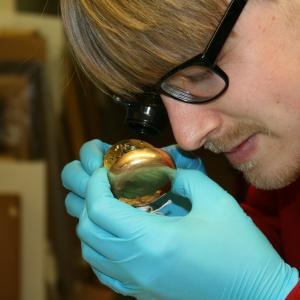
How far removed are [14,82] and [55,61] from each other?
36cm

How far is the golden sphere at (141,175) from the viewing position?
0.86m

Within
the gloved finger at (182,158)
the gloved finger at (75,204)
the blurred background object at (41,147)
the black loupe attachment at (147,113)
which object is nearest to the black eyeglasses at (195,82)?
the black loupe attachment at (147,113)

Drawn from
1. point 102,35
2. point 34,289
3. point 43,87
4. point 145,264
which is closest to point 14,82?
point 43,87

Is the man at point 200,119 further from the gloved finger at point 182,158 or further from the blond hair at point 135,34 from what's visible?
the gloved finger at point 182,158

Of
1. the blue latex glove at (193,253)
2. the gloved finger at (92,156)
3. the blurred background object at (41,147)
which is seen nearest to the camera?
the blue latex glove at (193,253)

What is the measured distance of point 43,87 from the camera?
8.23 feet

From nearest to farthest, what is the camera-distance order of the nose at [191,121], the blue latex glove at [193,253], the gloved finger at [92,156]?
the blue latex glove at [193,253] < the nose at [191,121] < the gloved finger at [92,156]

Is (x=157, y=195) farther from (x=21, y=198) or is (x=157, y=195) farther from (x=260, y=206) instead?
(x=21, y=198)

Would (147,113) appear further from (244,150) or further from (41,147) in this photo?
(41,147)

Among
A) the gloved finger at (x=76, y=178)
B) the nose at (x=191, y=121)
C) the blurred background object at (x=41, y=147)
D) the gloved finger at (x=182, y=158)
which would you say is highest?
the nose at (x=191, y=121)

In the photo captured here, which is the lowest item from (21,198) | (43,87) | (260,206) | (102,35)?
(21,198)

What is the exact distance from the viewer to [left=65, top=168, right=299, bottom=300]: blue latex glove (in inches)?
31.1

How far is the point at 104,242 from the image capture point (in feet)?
2.76

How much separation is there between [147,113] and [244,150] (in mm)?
185
